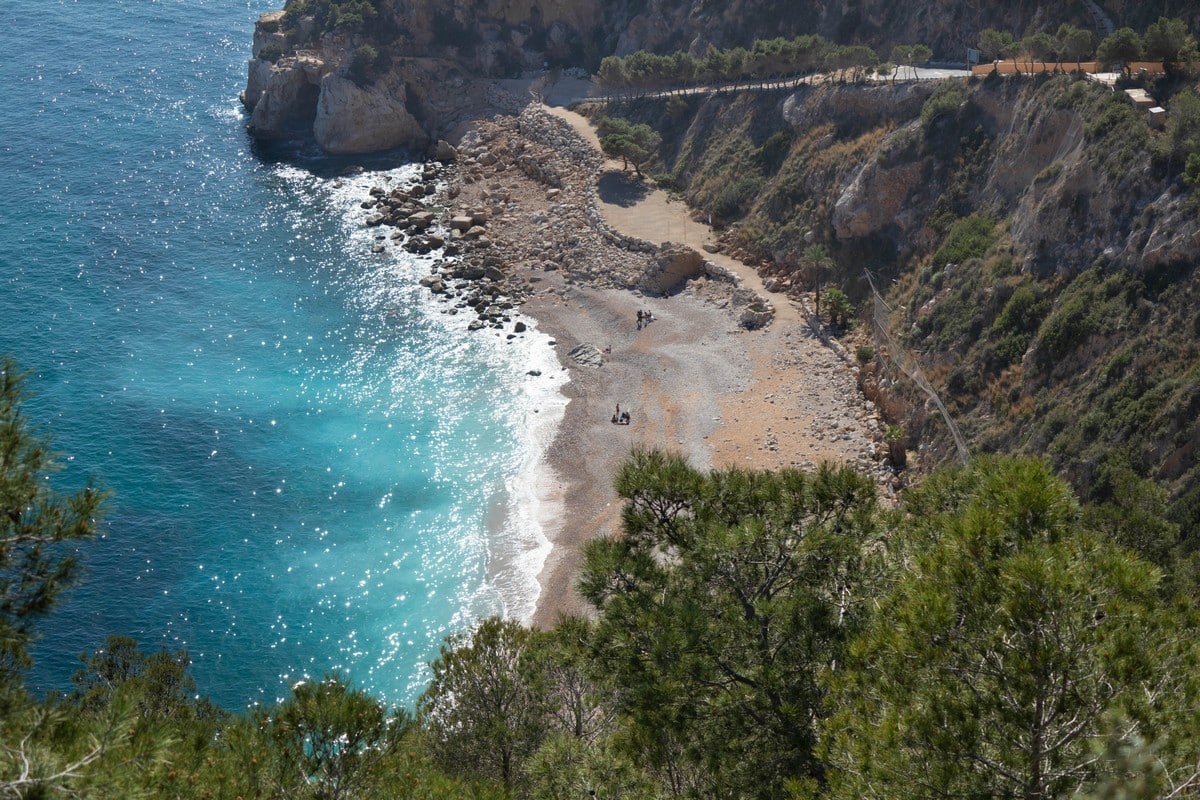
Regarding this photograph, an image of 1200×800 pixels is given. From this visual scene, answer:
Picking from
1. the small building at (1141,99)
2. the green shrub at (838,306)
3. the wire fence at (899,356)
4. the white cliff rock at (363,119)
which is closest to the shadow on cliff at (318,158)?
the white cliff rock at (363,119)

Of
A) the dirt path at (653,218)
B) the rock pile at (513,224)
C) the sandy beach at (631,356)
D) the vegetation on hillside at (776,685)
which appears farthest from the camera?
the rock pile at (513,224)

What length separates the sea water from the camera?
42938 millimetres

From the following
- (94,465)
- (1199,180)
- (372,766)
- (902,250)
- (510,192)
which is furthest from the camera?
(510,192)

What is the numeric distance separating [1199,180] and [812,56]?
118 feet

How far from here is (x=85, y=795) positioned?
10.2 m

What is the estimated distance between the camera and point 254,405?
2253 inches

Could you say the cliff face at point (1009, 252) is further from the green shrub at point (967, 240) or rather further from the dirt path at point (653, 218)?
the dirt path at point (653, 218)

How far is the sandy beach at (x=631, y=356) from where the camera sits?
4797 cm

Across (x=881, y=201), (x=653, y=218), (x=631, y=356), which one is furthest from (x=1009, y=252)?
(x=653, y=218)

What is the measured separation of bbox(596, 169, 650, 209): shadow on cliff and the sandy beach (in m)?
0.14

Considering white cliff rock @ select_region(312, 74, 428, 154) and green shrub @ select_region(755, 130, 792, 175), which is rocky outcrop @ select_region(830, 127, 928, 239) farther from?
white cliff rock @ select_region(312, 74, 428, 154)

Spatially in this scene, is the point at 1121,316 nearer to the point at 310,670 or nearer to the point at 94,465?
the point at 310,670

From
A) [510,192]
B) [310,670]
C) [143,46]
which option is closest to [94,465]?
[310,670]

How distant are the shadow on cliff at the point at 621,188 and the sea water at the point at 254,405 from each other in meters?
14.7
